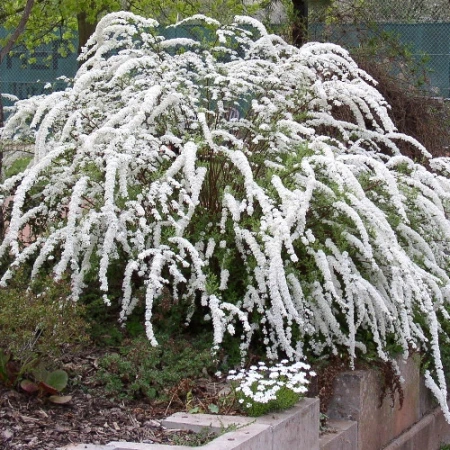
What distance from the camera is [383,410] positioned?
16.4ft

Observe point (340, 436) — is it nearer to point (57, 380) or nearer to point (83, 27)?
point (57, 380)

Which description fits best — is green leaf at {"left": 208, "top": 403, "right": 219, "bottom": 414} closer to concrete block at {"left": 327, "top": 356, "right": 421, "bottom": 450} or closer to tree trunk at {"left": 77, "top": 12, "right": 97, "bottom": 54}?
concrete block at {"left": 327, "top": 356, "right": 421, "bottom": 450}

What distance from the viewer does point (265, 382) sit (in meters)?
3.92

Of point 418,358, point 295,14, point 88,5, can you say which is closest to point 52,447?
point 418,358

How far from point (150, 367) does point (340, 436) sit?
1.00m

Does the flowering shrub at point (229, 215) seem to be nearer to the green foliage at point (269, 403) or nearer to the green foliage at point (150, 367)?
the green foliage at point (150, 367)

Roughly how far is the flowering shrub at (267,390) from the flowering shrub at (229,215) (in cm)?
20

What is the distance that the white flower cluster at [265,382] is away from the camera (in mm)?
3840

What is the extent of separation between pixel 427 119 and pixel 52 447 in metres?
5.58

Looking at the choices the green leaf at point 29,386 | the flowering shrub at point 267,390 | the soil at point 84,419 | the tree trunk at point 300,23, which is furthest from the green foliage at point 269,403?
the tree trunk at point 300,23

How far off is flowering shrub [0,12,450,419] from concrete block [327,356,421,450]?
150 millimetres

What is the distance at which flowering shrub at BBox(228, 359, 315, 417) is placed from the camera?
3842 mm

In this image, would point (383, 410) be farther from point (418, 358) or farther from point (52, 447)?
point (52, 447)

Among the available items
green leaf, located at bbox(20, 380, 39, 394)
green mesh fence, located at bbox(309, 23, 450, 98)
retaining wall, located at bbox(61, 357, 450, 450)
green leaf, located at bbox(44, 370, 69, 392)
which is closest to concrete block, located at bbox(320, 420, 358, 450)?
retaining wall, located at bbox(61, 357, 450, 450)
